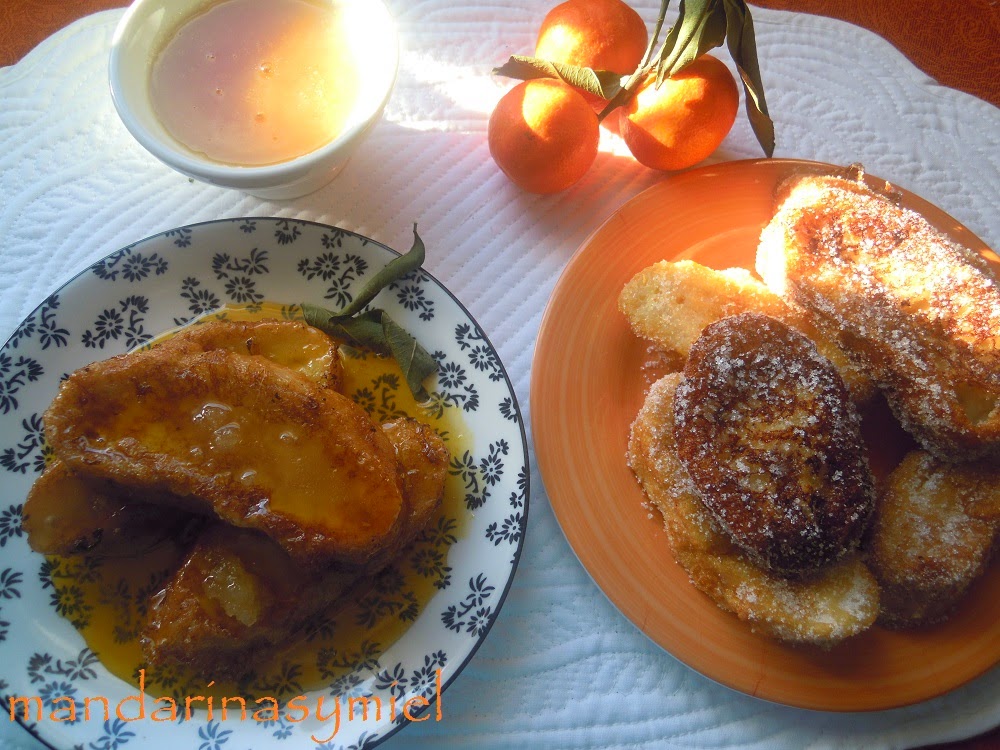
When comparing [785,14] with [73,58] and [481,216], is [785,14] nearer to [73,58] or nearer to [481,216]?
[481,216]

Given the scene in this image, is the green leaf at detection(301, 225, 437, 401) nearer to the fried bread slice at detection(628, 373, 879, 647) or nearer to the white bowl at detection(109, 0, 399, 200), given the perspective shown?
the white bowl at detection(109, 0, 399, 200)

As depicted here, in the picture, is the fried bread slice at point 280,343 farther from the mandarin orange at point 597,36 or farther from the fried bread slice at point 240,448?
the mandarin orange at point 597,36

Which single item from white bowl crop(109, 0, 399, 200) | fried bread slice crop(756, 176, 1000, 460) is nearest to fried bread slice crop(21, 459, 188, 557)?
white bowl crop(109, 0, 399, 200)

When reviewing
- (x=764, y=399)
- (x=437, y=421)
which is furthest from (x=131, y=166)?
(x=764, y=399)

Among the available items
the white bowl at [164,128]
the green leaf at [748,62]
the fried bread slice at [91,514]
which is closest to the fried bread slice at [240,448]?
the fried bread slice at [91,514]

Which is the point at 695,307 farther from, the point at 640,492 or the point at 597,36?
the point at 597,36
